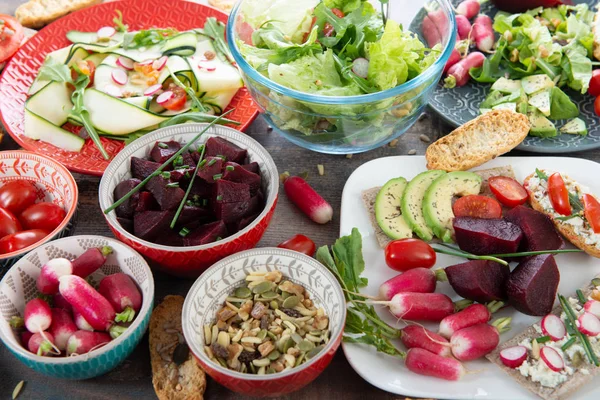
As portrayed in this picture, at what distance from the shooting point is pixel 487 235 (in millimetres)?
2133

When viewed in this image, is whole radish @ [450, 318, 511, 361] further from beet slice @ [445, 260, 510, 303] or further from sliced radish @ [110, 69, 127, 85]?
sliced radish @ [110, 69, 127, 85]

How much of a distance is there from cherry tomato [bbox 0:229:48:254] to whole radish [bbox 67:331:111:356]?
492mm

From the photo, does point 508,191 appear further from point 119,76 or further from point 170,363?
point 119,76

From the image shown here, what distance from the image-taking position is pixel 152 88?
2809 millimetres

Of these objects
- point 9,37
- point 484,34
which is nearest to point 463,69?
point 484,34

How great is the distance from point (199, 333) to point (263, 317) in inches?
8.6

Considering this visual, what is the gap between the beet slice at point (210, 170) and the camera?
217cm

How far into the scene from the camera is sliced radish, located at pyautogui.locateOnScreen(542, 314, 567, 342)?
6.26ft

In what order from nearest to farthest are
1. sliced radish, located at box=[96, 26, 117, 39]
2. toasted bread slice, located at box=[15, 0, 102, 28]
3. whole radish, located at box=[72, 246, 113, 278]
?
whole radish, located at box=[72, 246, 113, 278]
sliced radish, located at box=[96, 26, 117, 39]
toasted bread slice, located at box=[15, 0, 102, 28]

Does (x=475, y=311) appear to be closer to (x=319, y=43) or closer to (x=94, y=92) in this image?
(x=319, y=43)

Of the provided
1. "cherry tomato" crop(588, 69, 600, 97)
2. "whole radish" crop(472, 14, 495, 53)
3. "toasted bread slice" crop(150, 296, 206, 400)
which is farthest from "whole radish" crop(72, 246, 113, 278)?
"cherry tomato" crop(588, 69, 600, 97)

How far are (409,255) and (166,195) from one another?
2.96 ft

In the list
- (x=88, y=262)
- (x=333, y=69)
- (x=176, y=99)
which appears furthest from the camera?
(x=176, y=99)

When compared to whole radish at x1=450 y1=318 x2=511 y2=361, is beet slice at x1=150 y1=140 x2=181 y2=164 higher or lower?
higher
